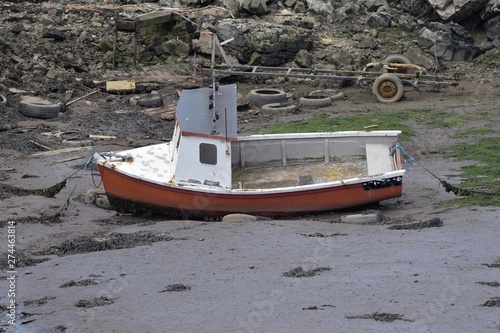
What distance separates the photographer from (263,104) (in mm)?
25500

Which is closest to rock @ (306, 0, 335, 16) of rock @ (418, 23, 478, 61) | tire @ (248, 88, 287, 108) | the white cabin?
rock @ (418, 23, 478, 61)

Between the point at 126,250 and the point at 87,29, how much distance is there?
56.8ft

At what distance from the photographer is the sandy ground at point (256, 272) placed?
10680 mm

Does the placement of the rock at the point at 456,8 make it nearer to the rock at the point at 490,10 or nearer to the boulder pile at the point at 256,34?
the boulder pile at the point at 256,34

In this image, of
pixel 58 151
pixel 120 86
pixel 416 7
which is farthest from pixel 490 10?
pixel 58 151

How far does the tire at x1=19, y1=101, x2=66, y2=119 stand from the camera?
23500 millimetres

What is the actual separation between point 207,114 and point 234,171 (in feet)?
4.64

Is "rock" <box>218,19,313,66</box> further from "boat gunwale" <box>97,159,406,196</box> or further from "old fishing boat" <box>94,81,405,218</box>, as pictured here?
"boat gunwale" <box>97,159,406,196</box>

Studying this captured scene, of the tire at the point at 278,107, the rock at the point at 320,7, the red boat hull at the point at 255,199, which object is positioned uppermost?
the rock at the point at 320,7

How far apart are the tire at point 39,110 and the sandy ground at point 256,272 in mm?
6172

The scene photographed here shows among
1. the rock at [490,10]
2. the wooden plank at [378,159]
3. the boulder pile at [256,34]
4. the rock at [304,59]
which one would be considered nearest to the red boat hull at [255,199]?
the wooden plank at [378,159]

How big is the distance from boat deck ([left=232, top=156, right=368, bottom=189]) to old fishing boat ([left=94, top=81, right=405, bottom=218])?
0.02 meters

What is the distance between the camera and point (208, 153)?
54.5ft

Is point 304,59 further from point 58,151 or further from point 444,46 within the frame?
point 58,151
